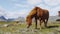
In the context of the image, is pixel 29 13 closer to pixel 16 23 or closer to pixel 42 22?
pixel 42 22

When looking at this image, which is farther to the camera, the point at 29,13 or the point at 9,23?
the point at 9,23

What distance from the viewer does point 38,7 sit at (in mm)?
11562

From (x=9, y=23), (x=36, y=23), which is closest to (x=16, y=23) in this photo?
(x=9, y=23)

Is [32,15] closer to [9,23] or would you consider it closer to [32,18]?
[32,18]

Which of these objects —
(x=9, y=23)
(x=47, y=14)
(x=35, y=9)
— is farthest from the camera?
(x=9, y=23)

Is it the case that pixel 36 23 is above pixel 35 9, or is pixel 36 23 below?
below

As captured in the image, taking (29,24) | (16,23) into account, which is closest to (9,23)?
(16,23)

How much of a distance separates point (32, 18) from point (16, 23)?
338 centimetres

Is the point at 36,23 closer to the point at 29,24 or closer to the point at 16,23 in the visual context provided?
the point at 29,24

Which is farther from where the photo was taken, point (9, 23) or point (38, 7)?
point (9, 23)

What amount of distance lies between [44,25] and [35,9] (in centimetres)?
146

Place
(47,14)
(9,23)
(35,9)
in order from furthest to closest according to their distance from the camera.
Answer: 1. (9,23)
2. (47,14)
3. (35,9)

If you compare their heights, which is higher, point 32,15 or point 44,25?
point 32,15

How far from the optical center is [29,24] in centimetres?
1165
